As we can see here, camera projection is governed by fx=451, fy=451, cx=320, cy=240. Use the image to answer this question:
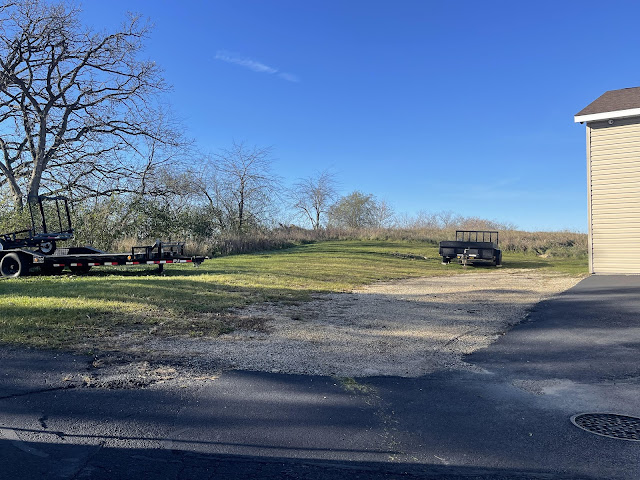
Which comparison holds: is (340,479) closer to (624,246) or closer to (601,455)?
(601,455)

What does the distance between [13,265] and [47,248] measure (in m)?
1.07

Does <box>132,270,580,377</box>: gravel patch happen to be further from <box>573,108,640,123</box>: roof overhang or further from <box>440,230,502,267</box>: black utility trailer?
<box>440,230,502,267</box>: black utility trailer

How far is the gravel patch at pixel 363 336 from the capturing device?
18.1 ft

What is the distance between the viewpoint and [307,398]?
4320 mm

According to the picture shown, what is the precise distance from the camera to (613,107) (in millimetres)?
16000

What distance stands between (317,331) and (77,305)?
14.4 feet

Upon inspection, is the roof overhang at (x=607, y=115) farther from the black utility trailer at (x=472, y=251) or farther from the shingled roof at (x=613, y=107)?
the black utility trailer at (x=472, y=251)

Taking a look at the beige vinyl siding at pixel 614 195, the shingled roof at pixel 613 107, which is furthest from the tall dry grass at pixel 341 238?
the shingled roof at pixel 613 107

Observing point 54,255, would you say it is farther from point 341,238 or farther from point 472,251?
point 341,238

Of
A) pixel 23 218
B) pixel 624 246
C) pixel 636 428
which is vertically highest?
pixel 23 218

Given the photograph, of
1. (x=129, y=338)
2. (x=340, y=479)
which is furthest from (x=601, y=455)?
(x=129, y=338)

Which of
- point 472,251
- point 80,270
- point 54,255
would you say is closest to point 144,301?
point 54,255

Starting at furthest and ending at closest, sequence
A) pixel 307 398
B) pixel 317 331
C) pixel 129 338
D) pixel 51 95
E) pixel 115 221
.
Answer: pixel 51 95 < pixel 115 221 < pixel 317 331 < pixel 129 338 < pixel 307 398

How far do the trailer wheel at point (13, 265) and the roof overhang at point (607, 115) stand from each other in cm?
1950
